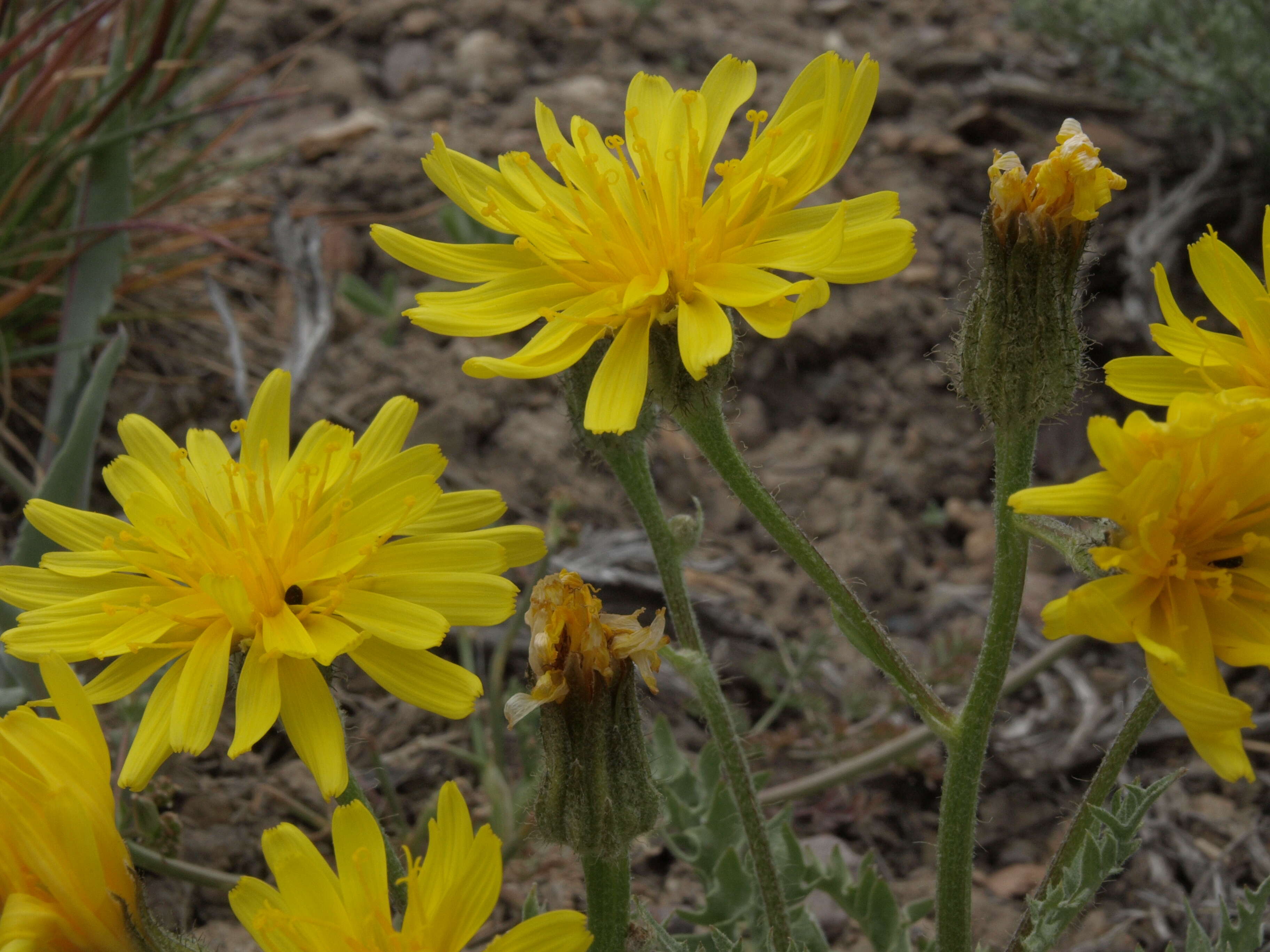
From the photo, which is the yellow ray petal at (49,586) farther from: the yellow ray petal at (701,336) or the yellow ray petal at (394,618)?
the yellow ray petal at (701,336)

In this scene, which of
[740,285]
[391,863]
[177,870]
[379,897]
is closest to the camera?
[379,897]

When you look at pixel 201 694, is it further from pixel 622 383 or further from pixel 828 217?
pixel 828 217

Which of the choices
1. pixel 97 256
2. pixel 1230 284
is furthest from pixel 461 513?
pixel 97 256

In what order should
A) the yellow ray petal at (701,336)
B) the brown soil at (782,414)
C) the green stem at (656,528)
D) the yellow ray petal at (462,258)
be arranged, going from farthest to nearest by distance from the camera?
the brown soil at (782,414), the green stem at (656,528), the yellow ray petal at (462,258), the yellow ray petal at (701,336)

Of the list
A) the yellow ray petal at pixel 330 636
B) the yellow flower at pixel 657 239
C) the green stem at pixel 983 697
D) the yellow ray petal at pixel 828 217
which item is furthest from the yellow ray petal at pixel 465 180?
the green stem at pixel 983 697

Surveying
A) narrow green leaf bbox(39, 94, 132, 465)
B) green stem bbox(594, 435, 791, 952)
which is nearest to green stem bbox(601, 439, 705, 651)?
green stem bbox(594, 435, 791, 952)
